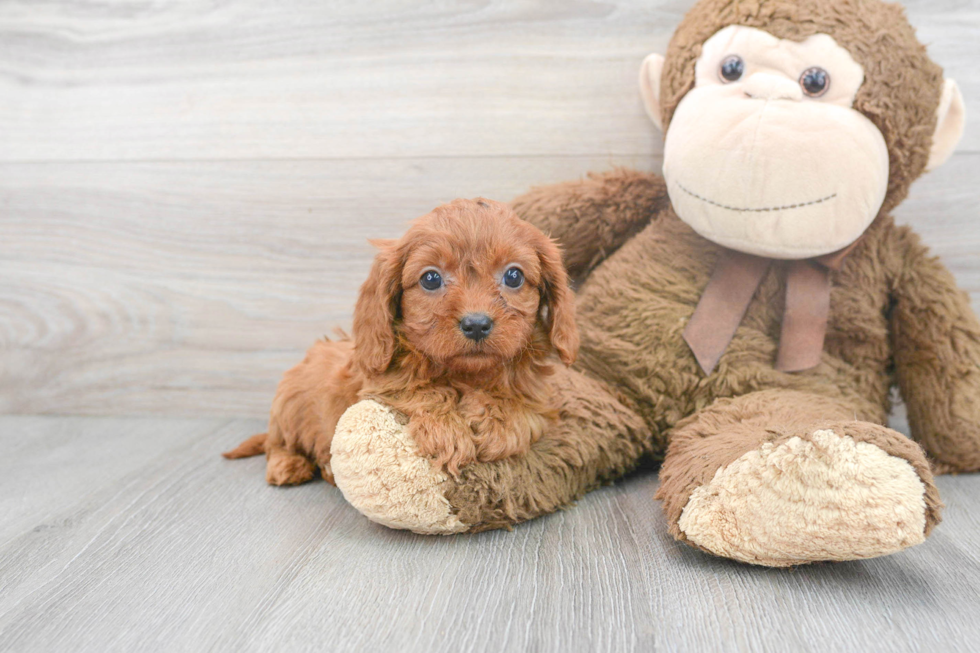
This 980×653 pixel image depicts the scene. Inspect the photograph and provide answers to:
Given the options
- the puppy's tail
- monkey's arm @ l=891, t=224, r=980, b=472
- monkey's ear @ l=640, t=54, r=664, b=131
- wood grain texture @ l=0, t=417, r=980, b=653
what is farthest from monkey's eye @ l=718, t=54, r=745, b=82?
the puppy's tail

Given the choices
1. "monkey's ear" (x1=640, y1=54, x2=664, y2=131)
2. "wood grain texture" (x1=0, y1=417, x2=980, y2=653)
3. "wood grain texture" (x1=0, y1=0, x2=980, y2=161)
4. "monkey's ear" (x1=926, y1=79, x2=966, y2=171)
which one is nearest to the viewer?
"wood grain texture" (x1=0, y1=417, x2=980, y2=653)

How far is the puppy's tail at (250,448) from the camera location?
1.21 meters

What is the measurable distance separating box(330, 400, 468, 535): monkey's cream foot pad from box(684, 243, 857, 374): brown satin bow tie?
452 mm

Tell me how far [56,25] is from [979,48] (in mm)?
1667

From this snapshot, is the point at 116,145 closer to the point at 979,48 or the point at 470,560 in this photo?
the point at 470,560

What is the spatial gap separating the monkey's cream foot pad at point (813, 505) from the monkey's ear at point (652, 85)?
598 mm

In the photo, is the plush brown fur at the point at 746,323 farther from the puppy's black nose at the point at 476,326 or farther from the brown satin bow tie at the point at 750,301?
the puppy's black nose at the point at 476,326

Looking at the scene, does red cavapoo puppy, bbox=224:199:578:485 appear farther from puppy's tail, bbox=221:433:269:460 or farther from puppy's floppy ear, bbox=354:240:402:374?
puppy's tail, bbox=221:433:269:460

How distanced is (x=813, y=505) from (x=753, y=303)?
1.35 ft

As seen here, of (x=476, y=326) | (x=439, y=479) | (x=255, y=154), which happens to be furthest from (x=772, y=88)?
(x=255, y=154)

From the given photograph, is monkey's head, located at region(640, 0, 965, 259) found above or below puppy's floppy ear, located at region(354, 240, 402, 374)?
above

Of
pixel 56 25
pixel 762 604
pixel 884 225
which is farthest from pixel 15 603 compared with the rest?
pixel 884 225

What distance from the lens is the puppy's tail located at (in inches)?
47.7

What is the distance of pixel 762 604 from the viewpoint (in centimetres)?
70
